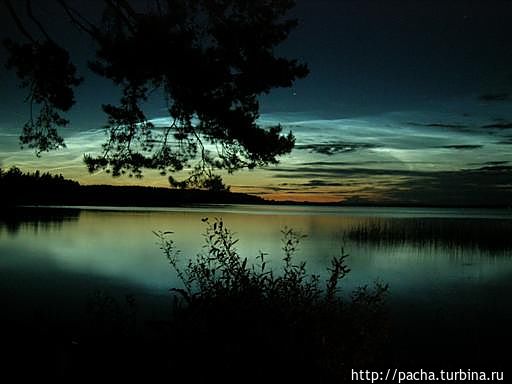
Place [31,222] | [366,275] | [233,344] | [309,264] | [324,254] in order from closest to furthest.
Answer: [233,344]
[366,275]
[309,264]
[324,254]
[31,222]

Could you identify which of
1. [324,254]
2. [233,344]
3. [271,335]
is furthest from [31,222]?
[271,335]

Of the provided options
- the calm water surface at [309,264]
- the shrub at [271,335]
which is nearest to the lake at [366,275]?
the calm water surface at [309,264]

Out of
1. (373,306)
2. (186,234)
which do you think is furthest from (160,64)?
(186,234)

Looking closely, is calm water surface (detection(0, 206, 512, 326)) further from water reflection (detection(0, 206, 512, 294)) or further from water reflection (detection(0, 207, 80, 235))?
water reflection (detection(0, 207, 80, 235))

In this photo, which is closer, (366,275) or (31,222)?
(366,275)

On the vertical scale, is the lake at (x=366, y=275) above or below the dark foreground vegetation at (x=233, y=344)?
below

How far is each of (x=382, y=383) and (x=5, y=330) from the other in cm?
540

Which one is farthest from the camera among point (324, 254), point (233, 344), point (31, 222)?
point (31, 222)

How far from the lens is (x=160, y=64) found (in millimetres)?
10391

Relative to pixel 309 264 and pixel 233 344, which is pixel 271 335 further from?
pixel 309 264

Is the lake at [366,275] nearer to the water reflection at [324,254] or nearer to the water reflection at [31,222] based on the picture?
the water reflection at [324,254]

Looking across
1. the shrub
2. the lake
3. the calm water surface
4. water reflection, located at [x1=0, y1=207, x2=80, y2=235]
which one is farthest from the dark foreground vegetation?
water reflection, located at [x1=0, y1=207, x2=80, y2=235]

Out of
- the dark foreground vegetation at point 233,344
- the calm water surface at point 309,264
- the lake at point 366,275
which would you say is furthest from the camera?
the calm water surface at point 309,264

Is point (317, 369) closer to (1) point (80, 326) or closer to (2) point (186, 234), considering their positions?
(1) point (80, 326)
